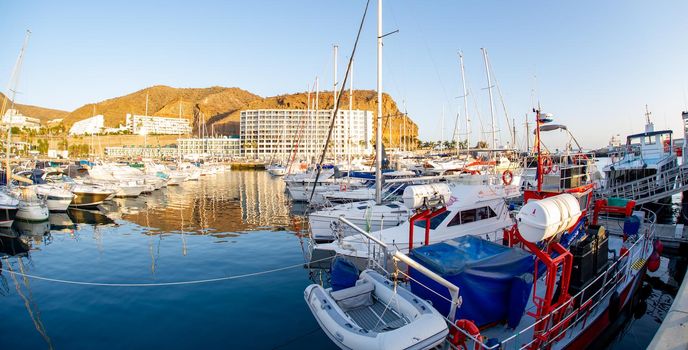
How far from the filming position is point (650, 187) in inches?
824

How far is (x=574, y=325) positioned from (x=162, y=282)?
13.6m

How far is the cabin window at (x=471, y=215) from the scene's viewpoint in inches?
497

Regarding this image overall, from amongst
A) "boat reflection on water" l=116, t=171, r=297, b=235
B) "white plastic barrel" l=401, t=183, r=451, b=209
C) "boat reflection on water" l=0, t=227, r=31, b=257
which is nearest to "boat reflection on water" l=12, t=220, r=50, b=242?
"boat reflection on water" l=0, t=227, r=31, b=257

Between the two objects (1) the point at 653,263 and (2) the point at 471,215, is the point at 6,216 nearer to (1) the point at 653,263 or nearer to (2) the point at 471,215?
(2) the point at 471,215

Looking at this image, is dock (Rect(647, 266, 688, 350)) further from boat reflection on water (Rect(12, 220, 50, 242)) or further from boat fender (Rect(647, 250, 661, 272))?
boat reflection on water (Rect(12, 220, 50, 242))

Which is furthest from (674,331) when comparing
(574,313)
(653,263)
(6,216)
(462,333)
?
(6,216)

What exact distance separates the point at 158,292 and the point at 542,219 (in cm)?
1250

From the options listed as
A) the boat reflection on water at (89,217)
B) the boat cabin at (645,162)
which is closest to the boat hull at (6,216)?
the boat reflection on water at (89,217)

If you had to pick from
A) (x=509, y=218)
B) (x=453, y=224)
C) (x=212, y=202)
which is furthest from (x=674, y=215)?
(x=212, y=202)

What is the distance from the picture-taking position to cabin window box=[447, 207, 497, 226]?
12.6 m

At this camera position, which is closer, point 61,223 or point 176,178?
point 61,223

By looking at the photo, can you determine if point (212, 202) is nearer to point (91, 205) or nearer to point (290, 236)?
point (91, 205)

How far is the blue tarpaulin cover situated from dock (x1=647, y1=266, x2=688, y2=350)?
2150mm

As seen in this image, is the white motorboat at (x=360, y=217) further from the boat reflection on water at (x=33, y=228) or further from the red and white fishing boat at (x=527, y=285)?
the boat reflection on water at (x=33, y=228)
